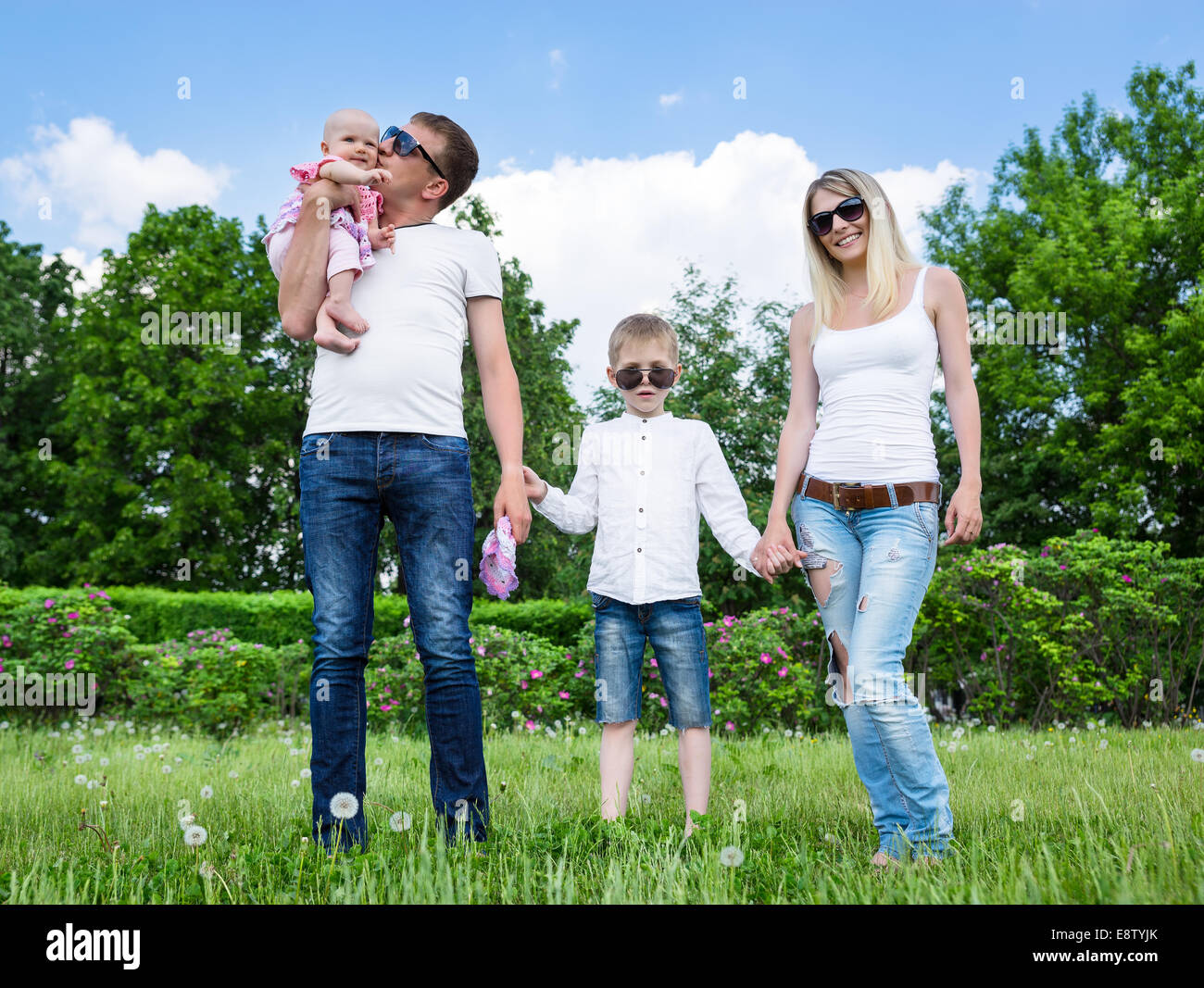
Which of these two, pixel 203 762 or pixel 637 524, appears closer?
pixel 637 524

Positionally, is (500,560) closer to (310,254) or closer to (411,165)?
(310,254)

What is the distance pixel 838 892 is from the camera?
83.0 inches

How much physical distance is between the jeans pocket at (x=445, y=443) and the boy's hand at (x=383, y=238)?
2.06 ft

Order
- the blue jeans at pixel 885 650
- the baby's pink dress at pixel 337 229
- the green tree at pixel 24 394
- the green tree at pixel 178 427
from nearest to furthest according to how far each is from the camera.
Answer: the blue jeans at pixel 885 650
the baby's pink dress at pixel 337 229
the green tree at pixel 178 427
the green tree at pixel 24 394

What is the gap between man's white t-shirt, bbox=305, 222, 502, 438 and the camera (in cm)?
286

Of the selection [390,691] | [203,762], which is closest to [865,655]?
[203,762]

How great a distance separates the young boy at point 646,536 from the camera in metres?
3.35

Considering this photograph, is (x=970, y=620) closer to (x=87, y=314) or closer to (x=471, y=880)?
(x=471, y=880)

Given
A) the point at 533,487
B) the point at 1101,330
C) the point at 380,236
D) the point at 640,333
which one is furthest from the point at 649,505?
the point at 1101,330

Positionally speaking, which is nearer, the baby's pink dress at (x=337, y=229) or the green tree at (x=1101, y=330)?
the baby's pink dress at (x=337, y=229)

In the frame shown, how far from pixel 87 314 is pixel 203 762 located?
2034cm

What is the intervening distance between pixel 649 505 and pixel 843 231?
1.18 metres

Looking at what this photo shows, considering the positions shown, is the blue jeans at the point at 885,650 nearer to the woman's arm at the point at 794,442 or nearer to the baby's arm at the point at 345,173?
the woman's arm at the point at 794,442

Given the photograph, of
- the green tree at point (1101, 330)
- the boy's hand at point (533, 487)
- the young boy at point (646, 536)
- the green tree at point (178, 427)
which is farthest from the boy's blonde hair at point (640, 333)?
the green tree at point (178, 427)
